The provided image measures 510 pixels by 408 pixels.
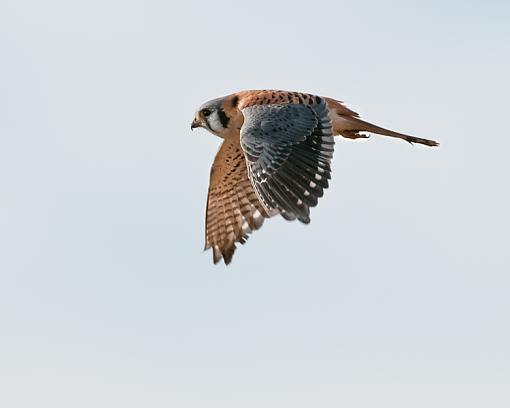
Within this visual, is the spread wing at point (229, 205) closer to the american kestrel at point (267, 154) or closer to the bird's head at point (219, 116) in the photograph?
the american kestrel at point (267, 154)

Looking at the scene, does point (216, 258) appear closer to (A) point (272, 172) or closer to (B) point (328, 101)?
(B) point (328, 101)

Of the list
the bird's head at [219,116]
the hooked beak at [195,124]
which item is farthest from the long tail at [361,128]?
the hooked beak at [195,124]

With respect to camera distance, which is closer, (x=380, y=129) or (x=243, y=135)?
(x=243, y=135)

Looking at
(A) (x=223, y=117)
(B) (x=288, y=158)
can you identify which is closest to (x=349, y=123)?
(A) (x=223, y=117)

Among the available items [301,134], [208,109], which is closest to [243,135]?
[301,134]

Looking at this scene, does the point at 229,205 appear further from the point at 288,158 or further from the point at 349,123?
the point at 288,158

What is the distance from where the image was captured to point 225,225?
68.7 ft

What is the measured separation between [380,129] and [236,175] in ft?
6.26

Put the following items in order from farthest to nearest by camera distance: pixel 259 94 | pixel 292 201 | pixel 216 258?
1. pixel 216 258
2. pixel 259 94
3. pixel 292 201

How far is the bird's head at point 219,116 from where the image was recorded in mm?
20047

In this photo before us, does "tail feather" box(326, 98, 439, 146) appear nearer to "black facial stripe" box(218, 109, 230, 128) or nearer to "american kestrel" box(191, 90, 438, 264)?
"american kestrel" box(191, 90, 438, 264)

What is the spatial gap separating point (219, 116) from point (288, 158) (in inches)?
100

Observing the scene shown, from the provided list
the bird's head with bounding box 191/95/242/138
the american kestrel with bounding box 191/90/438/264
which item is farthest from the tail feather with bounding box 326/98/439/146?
the bird's head with bounding box 191/95/242/138

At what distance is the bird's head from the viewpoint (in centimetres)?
2005
